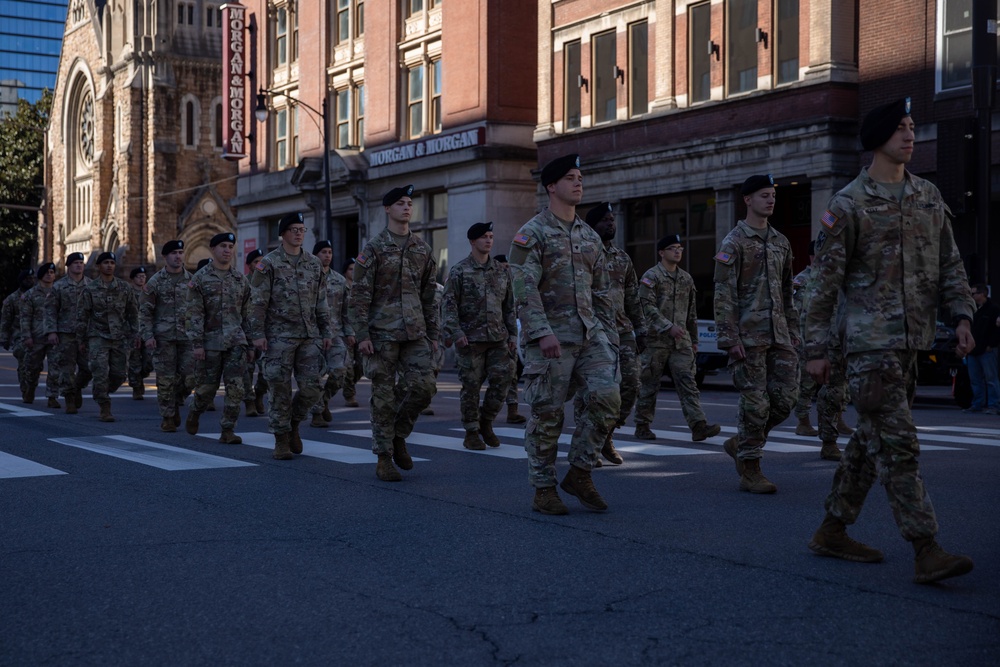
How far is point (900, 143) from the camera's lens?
18.7ft

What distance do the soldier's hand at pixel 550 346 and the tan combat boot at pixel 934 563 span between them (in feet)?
7.61

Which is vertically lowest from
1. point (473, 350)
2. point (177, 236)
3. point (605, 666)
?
point (605, 666)

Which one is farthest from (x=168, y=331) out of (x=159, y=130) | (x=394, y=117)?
(x=159, y=130)

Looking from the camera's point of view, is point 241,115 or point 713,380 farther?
point 241,115

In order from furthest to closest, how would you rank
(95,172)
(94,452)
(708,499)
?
(95,172), (94,452), (708,499)

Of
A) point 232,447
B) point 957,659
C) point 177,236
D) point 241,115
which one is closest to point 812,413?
point 232,447

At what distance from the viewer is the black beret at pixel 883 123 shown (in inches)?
224

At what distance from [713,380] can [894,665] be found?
882 inches

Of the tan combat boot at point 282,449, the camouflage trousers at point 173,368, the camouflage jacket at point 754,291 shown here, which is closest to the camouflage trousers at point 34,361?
the camouflage trousers at point 173,368

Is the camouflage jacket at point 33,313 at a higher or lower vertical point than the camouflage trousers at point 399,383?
higher

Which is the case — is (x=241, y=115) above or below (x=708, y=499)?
above

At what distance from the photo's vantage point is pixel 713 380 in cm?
2636

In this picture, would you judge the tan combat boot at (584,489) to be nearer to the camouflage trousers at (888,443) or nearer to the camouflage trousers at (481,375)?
the camouflage trousers at (888,443)

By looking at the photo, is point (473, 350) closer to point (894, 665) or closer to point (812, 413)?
Result: point (812, 413)
